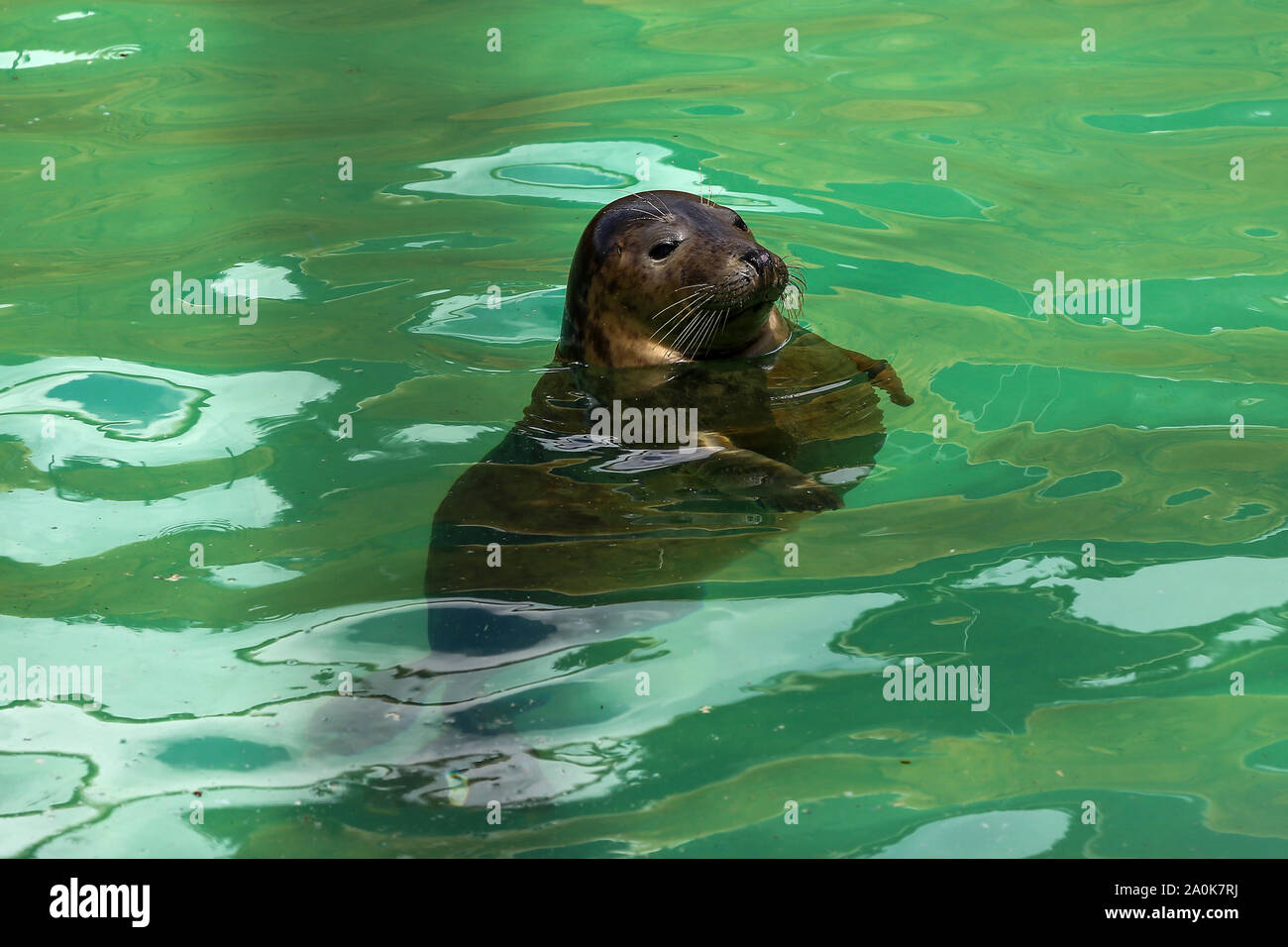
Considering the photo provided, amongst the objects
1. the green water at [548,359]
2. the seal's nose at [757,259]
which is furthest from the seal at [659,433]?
the green water at [548,359]

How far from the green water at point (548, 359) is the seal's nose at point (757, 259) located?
88 centimetres

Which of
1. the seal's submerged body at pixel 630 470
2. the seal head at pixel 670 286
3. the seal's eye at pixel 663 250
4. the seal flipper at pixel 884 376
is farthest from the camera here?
the seal flipper at pixel 884 376

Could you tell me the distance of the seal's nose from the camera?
5602mm

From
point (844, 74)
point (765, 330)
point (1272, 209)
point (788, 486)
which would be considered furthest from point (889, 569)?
point (844, 74)

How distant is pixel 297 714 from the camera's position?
14.5ft

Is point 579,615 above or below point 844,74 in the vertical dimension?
below

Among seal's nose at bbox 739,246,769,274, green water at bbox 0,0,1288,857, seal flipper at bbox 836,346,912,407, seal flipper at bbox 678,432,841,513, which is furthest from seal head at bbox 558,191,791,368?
seal flipper at bbox 678,432,841,513

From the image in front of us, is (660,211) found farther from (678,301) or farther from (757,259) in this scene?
(757,259)

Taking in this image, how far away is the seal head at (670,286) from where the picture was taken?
570cm

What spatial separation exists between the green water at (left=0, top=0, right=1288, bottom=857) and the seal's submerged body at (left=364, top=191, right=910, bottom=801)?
0.09m

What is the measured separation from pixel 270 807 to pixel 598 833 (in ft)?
3.05

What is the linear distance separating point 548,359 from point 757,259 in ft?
4.76

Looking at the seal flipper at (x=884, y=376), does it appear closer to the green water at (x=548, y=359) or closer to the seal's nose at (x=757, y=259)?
the green water at (x=548, y=359)
